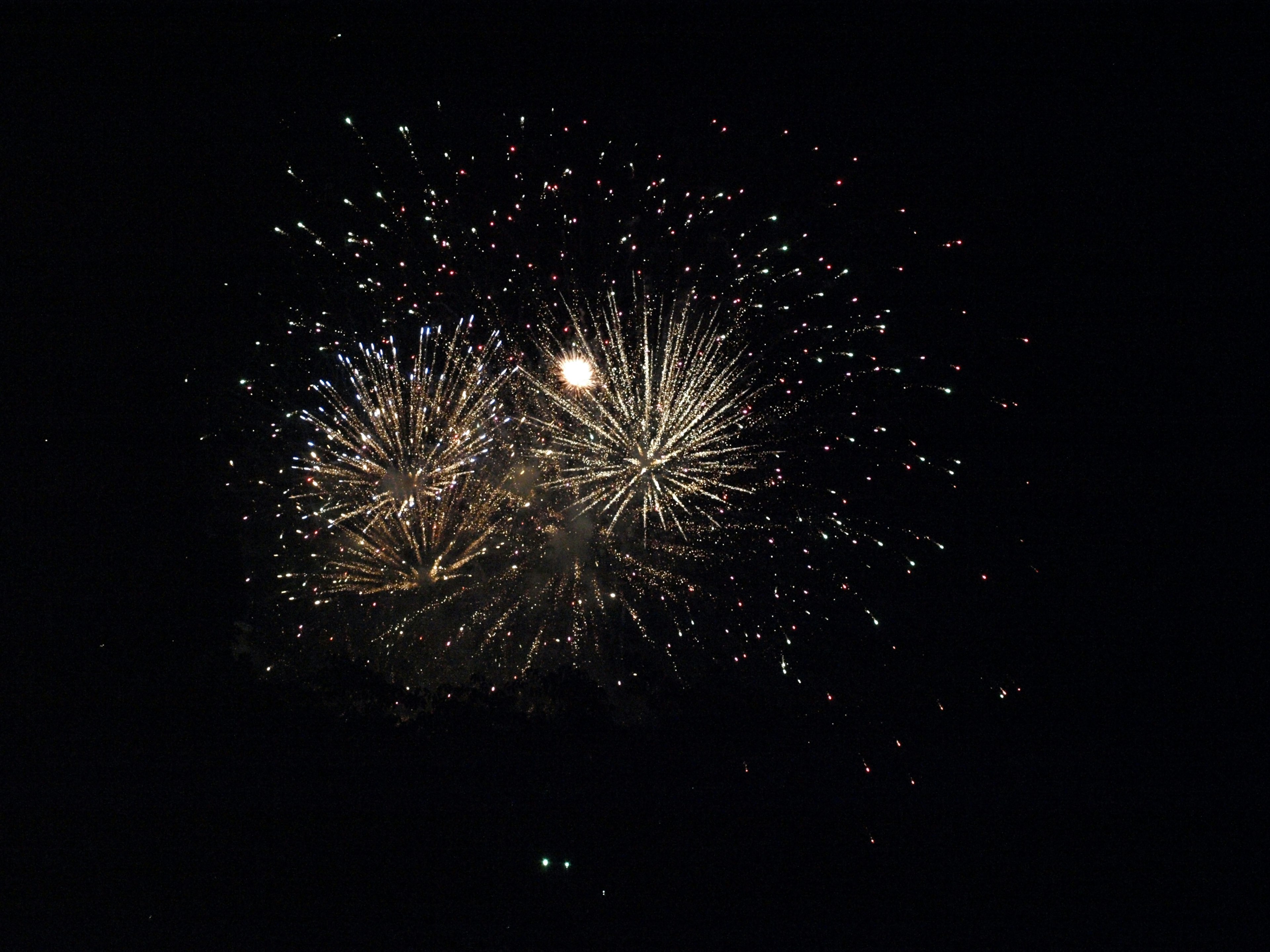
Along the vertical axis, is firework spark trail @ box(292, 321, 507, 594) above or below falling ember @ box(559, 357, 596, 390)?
below

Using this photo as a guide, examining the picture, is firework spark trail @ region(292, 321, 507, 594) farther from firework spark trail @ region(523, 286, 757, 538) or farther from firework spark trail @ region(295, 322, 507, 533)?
firework spark trail @ region(523, 286, 757, 538)

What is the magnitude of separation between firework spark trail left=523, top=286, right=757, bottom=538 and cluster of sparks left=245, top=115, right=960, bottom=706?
10mm

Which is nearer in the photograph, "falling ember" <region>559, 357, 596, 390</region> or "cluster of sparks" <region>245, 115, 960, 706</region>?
"cluster of sparks" <region>245, 115, 960, 706</region>

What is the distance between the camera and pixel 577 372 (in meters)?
2.99

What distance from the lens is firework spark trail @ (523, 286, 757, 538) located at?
2.90 m

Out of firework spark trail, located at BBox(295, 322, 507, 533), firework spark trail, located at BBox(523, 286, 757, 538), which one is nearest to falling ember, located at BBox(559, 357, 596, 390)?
firework spark trail, located at BBox(523, 286, 757, 538)

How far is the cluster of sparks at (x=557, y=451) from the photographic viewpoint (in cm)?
278

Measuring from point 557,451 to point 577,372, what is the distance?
1.45 ft

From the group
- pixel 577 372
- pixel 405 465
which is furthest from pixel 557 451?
pixel 405 465

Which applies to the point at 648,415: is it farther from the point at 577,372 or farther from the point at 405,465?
the point at 405,465

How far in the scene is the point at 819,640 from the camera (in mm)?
2760

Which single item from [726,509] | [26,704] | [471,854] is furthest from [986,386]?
[26,704]

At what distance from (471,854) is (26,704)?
172cm

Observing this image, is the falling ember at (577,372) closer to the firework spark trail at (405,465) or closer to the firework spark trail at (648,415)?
the firework spark trail at (648,415)
